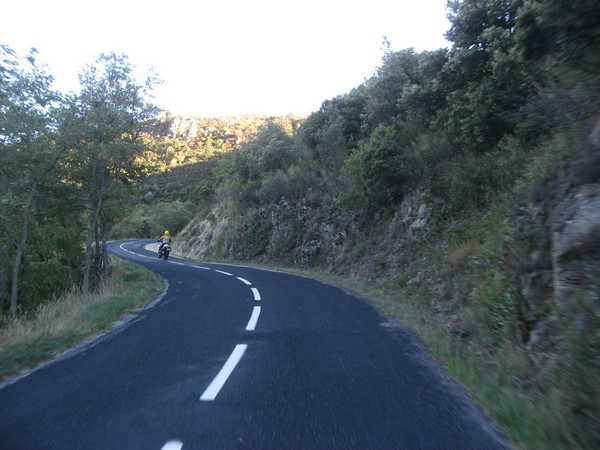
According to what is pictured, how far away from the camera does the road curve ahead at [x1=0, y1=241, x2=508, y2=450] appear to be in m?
3.67

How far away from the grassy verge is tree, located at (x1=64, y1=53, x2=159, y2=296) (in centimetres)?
269

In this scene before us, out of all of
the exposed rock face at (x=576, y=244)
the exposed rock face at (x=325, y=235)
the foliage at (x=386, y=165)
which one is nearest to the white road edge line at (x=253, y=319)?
the exposed rock face at (x=576, y=244)

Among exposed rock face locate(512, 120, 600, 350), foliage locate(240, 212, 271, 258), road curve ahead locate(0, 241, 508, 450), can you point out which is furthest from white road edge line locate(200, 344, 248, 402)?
foliage locate(240, 212, 271, 258)

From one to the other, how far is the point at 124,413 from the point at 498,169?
1121 centimetres

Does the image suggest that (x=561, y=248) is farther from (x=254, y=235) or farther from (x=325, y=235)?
(x=254, y=235)

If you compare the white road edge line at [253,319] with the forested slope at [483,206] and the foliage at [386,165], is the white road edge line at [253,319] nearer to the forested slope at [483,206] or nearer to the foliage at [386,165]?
the forested slope at [483,206]

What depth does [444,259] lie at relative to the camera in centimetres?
1195

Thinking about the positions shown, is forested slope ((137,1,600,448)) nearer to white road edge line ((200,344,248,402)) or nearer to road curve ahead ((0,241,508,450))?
road curve ahead ((0,241,508,450))

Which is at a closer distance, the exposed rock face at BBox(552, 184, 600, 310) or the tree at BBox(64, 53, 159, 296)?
the exposed rock face at BBox(552, 184, 600, 310)

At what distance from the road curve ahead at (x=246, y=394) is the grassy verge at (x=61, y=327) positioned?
452mm

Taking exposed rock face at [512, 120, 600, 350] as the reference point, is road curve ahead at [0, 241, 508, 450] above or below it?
below

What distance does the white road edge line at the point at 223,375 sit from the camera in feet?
15.3

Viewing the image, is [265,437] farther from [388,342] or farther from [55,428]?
[388,342]

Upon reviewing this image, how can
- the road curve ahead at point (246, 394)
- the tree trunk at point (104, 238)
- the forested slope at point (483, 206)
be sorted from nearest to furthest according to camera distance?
the road curve ahead at point (246, 394) < the forested slope at point (483, 206) < the tree trunk at point (104, 238)
